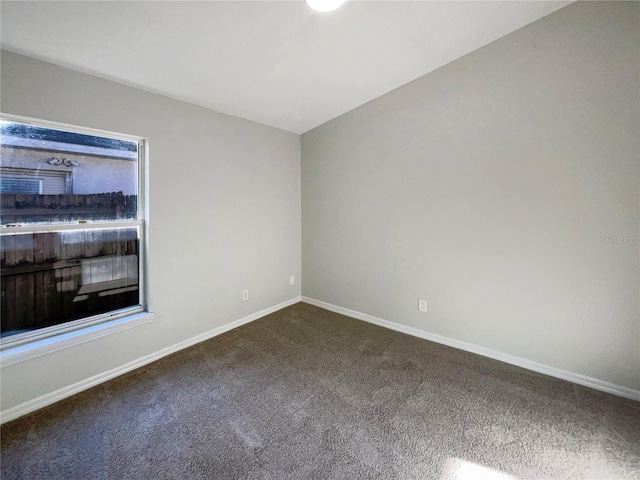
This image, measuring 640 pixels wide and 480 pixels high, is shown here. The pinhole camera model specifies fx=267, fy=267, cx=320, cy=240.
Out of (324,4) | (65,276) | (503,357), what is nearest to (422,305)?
(503,357)

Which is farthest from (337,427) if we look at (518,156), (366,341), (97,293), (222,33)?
(222,33)

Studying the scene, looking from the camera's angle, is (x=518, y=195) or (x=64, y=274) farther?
(x=518, y=195)

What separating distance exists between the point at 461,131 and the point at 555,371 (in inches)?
87.2

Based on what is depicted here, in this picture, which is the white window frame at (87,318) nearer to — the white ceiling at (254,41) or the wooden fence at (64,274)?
the wooden fence at (64,274)

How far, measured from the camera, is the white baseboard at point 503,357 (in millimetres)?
1975

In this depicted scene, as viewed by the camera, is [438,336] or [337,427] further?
[438,336]

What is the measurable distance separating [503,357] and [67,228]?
376 centimetres

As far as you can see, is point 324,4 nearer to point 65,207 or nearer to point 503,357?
point 65,207

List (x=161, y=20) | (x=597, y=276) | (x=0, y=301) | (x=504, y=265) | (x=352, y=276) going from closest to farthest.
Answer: (x=161, y=20) → (x=0, y=301) → (x=597, y=276) → (x=504, y=265) → (x=352, y=276)

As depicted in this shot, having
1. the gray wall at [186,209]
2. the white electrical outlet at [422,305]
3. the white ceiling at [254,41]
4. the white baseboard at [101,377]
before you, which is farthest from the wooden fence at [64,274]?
the white electrical outlet at [422,305]

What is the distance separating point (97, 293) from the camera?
222 cm

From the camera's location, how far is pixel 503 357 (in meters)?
2.42

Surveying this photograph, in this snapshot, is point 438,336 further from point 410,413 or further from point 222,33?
point 222,33

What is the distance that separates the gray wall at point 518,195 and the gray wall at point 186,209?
1.06 meters
